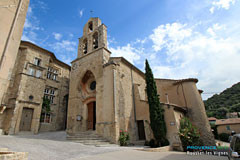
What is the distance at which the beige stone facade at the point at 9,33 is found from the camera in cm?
263

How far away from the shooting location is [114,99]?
10.5 m

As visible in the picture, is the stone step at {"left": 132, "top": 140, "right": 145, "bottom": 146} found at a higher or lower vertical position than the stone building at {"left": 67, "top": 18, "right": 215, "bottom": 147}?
lower

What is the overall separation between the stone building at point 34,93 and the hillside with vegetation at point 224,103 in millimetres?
43241

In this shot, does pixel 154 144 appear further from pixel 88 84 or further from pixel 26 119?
pixel 26 119

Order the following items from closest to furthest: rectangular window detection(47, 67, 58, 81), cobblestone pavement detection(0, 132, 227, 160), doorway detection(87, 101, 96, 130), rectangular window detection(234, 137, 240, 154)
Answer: rectangular window detection(234, 137, 240, 154) → cobblestone pavement detection(0, 132, 227, 160) → doorway detection(87, 101, 96, 130) → rectangular window detection(47, 67, 58, 81)

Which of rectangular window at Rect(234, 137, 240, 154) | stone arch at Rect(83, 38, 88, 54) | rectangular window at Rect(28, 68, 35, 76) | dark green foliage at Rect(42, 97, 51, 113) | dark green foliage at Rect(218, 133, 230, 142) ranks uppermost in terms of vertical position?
stone arch at Rect(83, 38, 88, 54)

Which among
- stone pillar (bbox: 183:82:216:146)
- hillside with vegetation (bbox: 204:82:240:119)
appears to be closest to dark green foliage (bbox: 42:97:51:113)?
stone pillar (bbox: 183:82:216:146)

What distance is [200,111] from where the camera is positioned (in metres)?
12.8

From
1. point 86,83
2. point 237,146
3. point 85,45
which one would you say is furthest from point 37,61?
point 237,146

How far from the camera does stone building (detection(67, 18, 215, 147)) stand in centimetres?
1041

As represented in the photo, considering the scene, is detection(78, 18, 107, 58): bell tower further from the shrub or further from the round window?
the shrub

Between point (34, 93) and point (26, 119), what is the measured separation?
2.65 meters

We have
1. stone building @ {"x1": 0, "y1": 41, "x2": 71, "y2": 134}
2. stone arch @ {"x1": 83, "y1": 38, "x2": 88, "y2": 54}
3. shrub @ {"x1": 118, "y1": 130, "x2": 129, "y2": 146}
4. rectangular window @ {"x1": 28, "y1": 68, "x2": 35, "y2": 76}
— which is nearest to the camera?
shrub @ {"x1": 118, "y1": 130, "x2": 129, "y2": 146}

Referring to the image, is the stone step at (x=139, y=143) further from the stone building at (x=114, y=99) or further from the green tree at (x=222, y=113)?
the green tree at (x=222, y=113)
